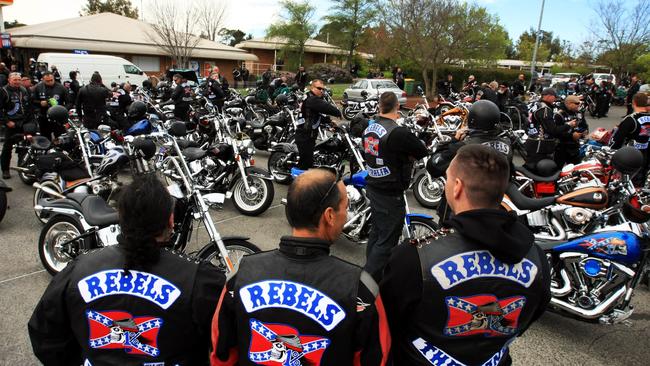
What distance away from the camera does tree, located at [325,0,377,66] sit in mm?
41750

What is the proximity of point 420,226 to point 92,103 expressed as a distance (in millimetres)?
7891

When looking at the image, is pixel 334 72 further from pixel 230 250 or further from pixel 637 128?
pixel 230 250

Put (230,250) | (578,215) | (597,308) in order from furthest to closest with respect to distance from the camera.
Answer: (578,215) < (230,250) < (597,308)

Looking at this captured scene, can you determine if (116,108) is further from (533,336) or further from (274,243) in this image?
(533,336)

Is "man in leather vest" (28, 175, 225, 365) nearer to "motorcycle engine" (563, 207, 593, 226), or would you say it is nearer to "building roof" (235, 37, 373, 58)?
"motorcycle engine" (563, 207, 593, 226)

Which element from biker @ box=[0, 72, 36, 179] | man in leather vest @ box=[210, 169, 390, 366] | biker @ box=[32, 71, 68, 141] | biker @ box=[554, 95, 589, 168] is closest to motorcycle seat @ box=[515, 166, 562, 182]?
biker @ box=[554, 95, 589, 168]

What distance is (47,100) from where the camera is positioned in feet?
28.2

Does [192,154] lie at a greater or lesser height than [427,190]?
greater

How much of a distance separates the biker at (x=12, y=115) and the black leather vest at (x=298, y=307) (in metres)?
7.81

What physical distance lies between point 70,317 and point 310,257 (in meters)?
0.98

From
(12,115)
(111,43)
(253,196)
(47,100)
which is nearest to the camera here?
(253,196)

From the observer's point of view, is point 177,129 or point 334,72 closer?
point 177,129

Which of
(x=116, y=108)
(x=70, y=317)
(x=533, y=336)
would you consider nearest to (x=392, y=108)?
(x=533, y=336)

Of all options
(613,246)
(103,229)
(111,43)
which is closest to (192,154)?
(103,229)
